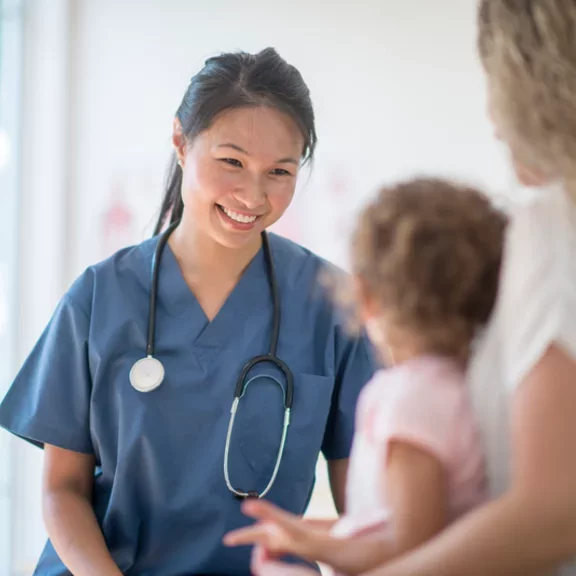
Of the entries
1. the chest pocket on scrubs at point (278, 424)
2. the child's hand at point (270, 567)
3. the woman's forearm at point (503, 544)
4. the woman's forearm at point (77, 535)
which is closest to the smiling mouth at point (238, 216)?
the chest pocket on scrubs at point (278, 424)

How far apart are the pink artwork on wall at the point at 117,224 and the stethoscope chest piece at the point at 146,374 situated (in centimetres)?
124

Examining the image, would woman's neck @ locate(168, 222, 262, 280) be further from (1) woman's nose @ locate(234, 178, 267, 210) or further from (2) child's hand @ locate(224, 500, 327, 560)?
(2) child's hand @ locate(224, 500, 327, 560)

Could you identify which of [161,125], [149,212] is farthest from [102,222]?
[161,125]

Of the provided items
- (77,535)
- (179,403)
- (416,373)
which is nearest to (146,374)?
(179,403)

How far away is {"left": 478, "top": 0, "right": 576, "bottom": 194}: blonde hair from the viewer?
78 centimetres

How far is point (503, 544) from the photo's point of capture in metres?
0.71

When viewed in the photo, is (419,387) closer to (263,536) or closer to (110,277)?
(263,536)

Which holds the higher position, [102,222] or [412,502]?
[102,222]

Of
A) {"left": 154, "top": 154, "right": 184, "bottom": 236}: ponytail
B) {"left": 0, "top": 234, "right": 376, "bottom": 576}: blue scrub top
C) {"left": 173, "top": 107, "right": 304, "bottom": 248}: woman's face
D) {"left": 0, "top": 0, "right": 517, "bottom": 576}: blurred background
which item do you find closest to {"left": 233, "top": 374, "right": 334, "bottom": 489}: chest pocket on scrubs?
{"left": 0, "top": 234, "right": 376, "bottom": 576}: blue scrub top

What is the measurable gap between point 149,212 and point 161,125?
0.86ft

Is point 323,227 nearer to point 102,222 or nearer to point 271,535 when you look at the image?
point 102,222

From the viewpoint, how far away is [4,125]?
2.48m

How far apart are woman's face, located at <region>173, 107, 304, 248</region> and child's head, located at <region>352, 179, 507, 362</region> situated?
0.57 metres

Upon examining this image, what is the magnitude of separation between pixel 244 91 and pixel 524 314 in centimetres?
78
